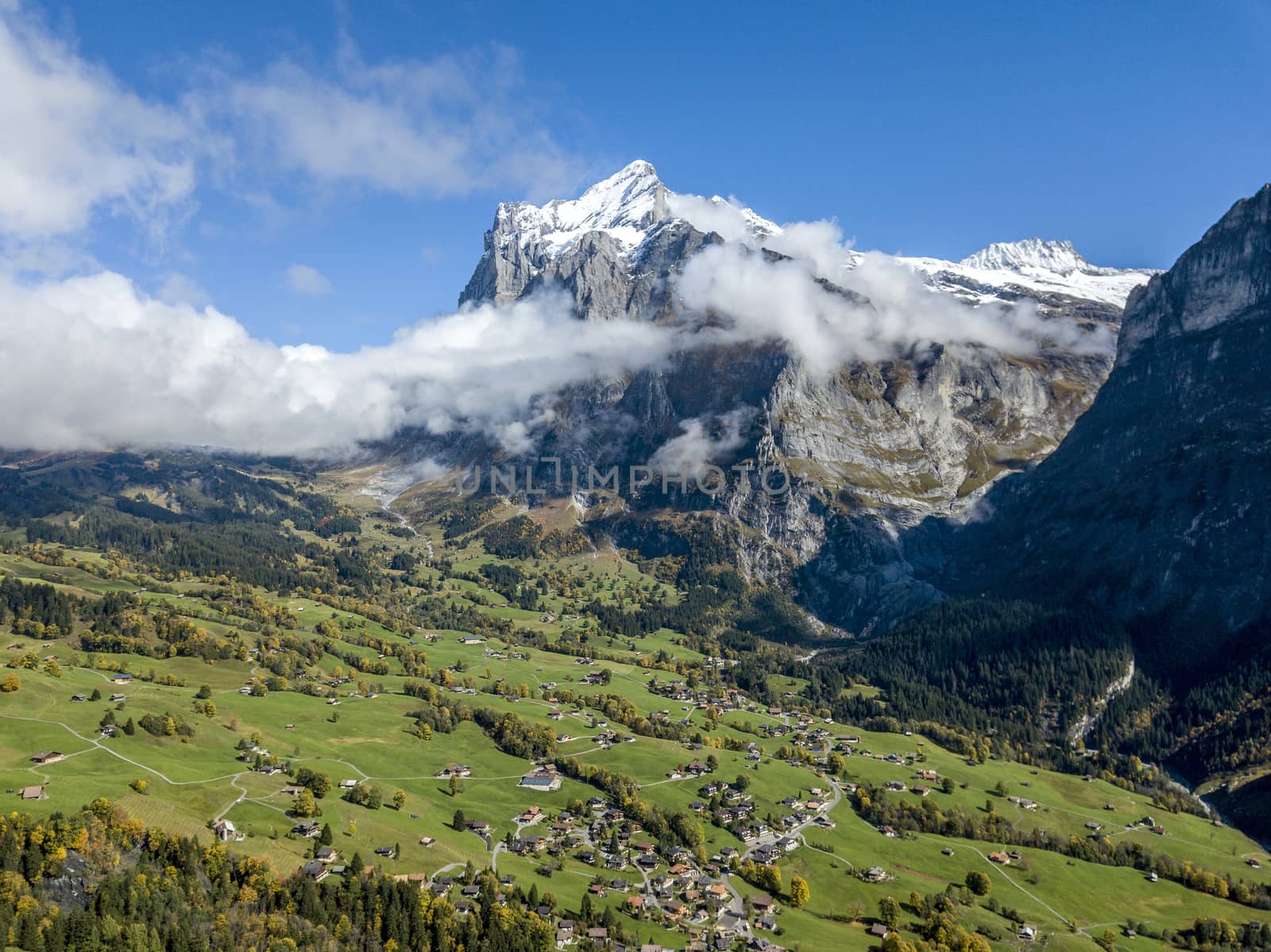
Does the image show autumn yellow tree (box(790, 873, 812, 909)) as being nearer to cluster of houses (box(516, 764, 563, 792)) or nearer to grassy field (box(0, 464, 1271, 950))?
grassy field (box(0, 464, 1271, 950))

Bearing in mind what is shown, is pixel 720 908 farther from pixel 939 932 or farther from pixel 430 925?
pixel 430 925

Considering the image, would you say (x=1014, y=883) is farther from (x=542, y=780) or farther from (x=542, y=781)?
(x=542, y=780)

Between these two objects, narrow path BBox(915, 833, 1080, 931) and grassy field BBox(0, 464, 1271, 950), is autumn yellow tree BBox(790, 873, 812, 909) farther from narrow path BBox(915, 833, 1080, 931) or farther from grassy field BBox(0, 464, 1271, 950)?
narrow path BBox(915, 833, 1080, 931)

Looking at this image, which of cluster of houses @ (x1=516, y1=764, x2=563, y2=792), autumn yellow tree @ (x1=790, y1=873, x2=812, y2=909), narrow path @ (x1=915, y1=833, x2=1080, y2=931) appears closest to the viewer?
autumn yellow tree @ (x1=790, y1=873, x2=812, y2=909)

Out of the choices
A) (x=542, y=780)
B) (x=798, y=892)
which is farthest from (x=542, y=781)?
(x=798, y=892)

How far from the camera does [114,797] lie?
121188 mm

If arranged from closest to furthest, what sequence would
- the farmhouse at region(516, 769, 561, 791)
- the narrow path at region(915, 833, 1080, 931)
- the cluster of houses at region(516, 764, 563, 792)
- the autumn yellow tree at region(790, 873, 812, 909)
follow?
1. the autumn yellow tree at region(790, 873, 812, 909)
2. the narrow path at region(915, 833, 1080, 931)
3. the cluster of houses at region(516, 764, 563, 792)
4. the farmhouse at region(516, 769, 561, 791)

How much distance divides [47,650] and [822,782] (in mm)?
177028

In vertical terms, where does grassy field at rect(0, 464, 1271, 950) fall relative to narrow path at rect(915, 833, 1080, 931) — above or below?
above

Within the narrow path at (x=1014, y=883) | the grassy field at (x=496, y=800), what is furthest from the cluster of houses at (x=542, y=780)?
the narrow path at (x=1014, y=883)

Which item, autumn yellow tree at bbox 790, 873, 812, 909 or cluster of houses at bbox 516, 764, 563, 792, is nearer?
autumn yellow tree at bbox 790, 873, 812, 909

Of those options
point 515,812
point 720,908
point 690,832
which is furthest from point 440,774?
point 720,908

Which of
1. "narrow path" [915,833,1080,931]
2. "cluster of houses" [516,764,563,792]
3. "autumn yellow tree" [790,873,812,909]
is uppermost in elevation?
"cluster of houses" [516,764,563,792]

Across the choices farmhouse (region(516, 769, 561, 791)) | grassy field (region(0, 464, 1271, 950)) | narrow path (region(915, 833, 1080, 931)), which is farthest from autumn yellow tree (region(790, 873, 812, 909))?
farmhouse (region(516, 769, 561, 791))
